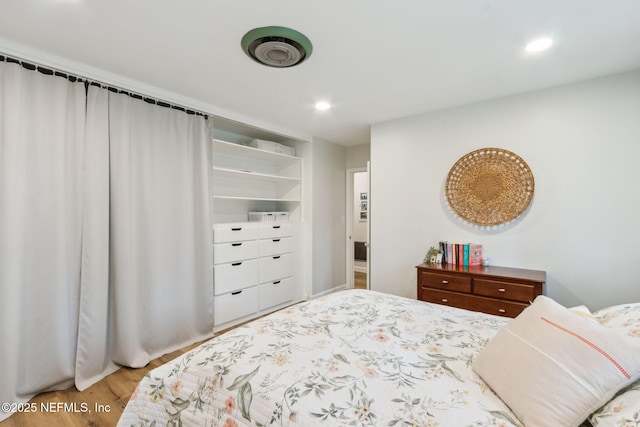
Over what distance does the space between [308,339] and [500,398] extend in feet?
2.56

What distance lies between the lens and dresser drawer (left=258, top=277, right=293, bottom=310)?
11.6 ft

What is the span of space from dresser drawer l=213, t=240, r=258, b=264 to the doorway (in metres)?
1.87

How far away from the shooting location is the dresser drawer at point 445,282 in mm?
2547

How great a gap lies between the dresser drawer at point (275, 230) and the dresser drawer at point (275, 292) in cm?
60

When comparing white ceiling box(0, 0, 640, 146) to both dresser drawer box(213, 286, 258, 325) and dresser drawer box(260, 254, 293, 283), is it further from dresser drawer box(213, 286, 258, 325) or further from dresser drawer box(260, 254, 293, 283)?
dresser drawer box(213, 286, 258, 325)

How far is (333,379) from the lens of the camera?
3.46 feet

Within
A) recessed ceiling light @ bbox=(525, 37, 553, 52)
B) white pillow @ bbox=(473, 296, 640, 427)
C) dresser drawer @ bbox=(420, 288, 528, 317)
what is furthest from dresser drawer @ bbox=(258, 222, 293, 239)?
recessed ceiling light @ bbox=(525, 37, 553, 52)

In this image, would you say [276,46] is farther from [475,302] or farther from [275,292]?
[275,292]

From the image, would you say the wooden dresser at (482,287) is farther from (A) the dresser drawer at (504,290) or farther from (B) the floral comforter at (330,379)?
(B) the floral comforter at (330,379)

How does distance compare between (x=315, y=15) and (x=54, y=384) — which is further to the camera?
(x=54, y=384)

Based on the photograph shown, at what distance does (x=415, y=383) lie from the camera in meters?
1.03

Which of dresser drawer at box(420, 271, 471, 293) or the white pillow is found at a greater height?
the white pillow

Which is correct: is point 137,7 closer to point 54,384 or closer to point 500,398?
point 500,398

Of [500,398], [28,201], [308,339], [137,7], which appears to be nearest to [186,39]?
[137,7]
